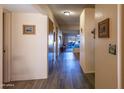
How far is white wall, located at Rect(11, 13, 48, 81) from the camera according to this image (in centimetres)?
422

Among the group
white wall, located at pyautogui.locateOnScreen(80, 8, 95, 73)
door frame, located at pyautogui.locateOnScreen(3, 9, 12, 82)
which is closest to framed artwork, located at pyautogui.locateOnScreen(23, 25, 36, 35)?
door frame, located at pyautogui.locateOnScreen(3, 9, 12, 82)

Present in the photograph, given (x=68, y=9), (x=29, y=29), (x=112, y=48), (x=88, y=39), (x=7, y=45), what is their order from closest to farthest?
(x=112, y=48), (x=7, y=45), (x=29, y=29), (x=88, y=39), (x=68, y=9)

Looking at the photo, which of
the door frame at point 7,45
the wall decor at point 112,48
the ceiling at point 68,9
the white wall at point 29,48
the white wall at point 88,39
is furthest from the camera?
the white wall at point 88,39

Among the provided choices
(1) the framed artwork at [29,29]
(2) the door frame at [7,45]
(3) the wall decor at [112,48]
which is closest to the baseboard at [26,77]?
(2) the door frame at [7,45]

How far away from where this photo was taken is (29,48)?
4332 mm

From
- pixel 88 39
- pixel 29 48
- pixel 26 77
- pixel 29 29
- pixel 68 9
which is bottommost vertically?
pixel 26 77

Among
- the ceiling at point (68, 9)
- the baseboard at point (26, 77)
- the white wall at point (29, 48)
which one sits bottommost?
the baseboard at point (26, 77)

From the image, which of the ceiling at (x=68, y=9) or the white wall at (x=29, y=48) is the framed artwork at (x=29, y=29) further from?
the ceiling at (x=68, y=9)

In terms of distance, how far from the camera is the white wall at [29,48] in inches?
166

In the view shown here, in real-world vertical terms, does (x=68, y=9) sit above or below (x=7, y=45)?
above

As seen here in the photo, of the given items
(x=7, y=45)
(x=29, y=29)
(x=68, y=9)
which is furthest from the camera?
(x=68, y=9)

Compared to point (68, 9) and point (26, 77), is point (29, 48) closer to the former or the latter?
point (26, 77)

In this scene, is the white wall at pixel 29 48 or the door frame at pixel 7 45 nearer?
the door frame at pixel 7 45

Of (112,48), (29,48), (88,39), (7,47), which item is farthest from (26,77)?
(112,48)
